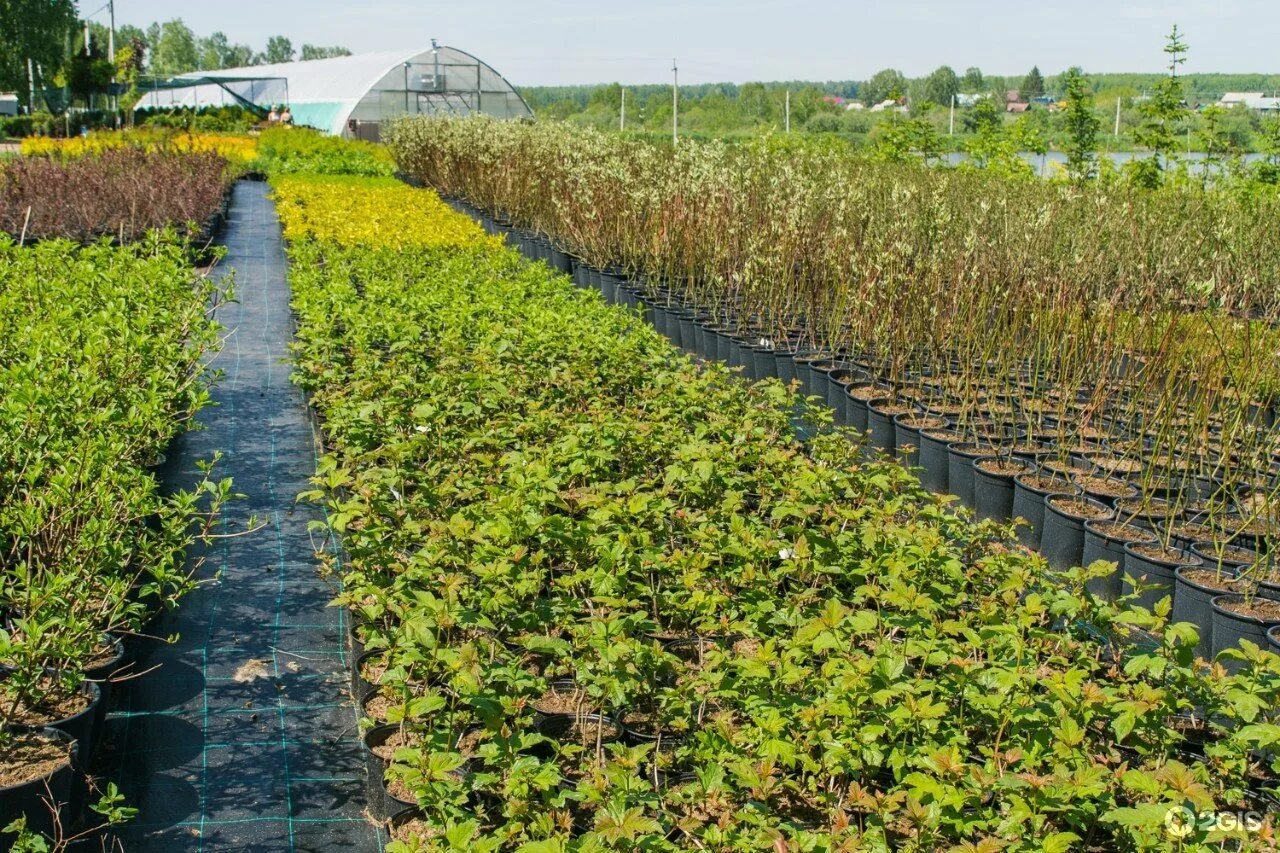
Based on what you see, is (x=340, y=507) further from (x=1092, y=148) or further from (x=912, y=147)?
(x=912, y=147)

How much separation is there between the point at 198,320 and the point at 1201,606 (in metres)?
4.61

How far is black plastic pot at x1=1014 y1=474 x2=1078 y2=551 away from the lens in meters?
5.06

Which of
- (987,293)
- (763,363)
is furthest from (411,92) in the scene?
(987,293)

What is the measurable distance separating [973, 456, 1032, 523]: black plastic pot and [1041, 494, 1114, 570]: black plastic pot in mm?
364

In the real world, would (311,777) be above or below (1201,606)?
below

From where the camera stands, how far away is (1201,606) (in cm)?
405

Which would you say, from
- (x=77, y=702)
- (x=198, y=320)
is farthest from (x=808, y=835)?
(x=198, y=320)

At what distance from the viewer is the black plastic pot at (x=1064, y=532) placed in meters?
4.74

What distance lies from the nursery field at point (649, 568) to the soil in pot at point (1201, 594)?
0.5 inches

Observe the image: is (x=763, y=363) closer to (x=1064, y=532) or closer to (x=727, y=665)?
(x=1064, y=532)

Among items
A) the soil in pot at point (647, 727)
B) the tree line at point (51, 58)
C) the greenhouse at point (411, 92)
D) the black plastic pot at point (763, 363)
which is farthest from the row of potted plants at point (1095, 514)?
the tree line at point (51, 58)

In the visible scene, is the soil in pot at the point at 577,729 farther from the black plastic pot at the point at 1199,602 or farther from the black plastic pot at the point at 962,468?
the black plastic pot at the point at 962,468

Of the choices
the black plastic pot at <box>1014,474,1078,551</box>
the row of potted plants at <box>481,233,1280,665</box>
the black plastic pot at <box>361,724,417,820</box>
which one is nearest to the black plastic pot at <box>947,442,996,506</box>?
the row of potted plants at <box>481,233,1280,665</box>

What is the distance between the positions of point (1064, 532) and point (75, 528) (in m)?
3.82
